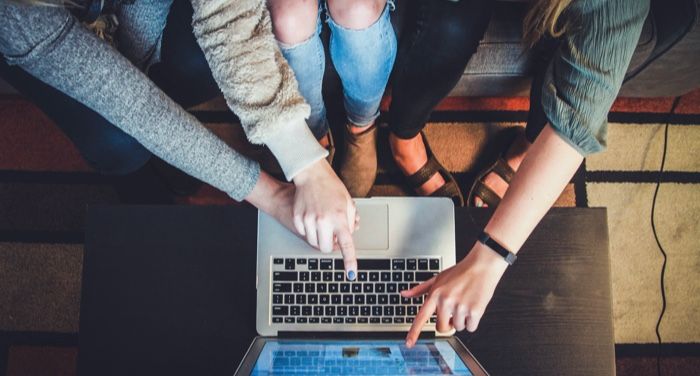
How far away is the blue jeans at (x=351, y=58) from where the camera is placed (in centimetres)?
83

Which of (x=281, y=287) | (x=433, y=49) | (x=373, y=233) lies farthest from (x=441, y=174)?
(x=281, y=287)

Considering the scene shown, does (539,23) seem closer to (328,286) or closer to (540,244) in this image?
(540,244)

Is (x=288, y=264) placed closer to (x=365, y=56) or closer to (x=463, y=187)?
(x=365, y=56)

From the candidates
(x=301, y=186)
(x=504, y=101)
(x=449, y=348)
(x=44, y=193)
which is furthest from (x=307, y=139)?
(x=44, y=193)

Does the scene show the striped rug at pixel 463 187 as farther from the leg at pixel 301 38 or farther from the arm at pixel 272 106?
the arm at pixel 272 106

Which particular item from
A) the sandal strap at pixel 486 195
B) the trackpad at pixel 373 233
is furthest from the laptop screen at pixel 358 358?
the sandal strap at pixel 486 195

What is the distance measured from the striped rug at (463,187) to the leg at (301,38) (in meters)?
0.42

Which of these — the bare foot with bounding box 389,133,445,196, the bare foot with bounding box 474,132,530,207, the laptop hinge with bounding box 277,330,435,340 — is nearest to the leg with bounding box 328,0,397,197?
the bare foot with bounding box 389,133,445,196

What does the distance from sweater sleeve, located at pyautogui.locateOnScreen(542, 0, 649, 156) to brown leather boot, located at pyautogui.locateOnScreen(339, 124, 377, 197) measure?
491mm

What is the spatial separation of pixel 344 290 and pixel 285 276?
3.8 inches

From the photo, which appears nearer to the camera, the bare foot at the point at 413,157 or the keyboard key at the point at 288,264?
the keyboard key at the point at 288,264

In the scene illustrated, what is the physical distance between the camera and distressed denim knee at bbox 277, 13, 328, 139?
2.71ft

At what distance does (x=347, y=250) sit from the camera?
716mm

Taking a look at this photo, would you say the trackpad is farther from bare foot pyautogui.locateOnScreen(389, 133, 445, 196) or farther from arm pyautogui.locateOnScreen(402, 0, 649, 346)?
bare foot pyautogui.locateOnScreen(389, 133, 445, 196)
